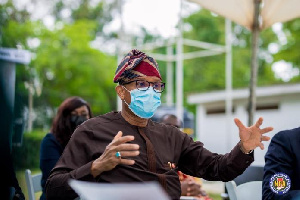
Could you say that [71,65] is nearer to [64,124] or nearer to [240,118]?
[240,118]

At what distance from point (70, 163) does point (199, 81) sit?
32220mm

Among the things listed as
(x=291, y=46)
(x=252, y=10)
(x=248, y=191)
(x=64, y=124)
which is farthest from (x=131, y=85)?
(x=291, y=46)

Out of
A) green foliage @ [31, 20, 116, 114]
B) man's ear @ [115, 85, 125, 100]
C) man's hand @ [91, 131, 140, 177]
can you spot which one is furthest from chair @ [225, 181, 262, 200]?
green foliage @ [31, 20, 116, 114]

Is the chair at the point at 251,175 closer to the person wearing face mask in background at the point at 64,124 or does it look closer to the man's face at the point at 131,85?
the person wearing face mask in background at the point at 64,124

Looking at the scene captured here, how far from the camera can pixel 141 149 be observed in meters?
2.80

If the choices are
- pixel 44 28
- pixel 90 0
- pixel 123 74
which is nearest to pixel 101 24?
pixel 90 0

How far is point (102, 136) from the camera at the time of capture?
2785 mm

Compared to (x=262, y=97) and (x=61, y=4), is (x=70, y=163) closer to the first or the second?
(x=262, y=97)

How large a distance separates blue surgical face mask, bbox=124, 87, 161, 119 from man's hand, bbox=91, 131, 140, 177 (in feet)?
1.37

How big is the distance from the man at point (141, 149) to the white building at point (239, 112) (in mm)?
14316

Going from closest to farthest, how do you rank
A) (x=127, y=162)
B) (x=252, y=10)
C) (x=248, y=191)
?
(x=127, y=162), (x=248, y=191), (x=252, y=10)

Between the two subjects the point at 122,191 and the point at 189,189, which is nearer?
the point at 122,191

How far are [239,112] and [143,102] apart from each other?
1919 cm

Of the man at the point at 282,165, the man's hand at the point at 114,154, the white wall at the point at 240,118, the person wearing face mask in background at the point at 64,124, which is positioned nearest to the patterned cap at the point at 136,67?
the man's hand at the point at 114,154
